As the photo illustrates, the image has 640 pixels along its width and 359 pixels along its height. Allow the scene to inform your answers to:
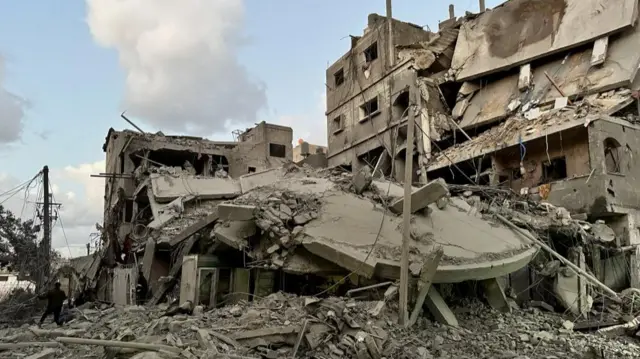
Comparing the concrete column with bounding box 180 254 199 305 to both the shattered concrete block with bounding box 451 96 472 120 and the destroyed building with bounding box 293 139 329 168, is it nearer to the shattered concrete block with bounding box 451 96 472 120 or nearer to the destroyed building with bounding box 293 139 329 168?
the shattered concrete block with bounding box 451 96 472 120

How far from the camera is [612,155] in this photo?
15.7m

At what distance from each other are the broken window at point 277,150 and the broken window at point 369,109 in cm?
717

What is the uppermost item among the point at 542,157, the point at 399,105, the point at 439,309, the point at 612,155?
the point at 399,105

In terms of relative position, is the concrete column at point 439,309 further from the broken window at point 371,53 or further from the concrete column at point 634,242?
the broken window at point 371,53

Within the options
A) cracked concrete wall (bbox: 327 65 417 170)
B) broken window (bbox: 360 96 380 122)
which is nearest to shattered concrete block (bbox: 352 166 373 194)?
cracked concrete wall (bbox: 327 65 417 170)

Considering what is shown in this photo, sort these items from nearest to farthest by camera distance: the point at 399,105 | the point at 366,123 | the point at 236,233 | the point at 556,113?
the point at 236,233 → the point at 556,113 → the point at 399,105 → the point at 366,123

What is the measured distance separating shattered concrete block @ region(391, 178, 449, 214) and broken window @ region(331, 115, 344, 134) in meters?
18.4

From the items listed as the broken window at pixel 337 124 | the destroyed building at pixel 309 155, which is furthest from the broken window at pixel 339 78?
the destroyed building at pixel 309 155

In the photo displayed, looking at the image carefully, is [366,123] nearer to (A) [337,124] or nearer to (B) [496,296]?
(A) [337,124]

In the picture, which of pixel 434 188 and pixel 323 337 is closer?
pixel 323 337

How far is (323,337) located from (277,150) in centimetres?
2506

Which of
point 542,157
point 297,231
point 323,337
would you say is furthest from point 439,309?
point 542,157

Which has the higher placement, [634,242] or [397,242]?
[397,242]

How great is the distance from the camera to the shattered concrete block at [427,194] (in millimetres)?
9062
